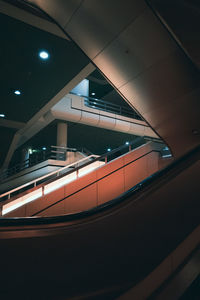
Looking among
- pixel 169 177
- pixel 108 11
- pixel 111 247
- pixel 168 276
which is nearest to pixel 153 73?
pixel 108 11

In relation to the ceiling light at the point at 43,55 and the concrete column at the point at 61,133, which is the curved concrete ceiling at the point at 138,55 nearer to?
the ceiling light at the point at 43,55

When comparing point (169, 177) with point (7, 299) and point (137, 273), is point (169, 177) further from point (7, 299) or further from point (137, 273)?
point (7, 299)

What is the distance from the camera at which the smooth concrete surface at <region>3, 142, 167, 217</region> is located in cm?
768

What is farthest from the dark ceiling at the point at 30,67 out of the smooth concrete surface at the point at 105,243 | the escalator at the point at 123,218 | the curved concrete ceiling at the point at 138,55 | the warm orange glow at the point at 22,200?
the smooth concrete surface at the point at 105,243

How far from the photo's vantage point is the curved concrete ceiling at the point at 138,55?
4.43 meters

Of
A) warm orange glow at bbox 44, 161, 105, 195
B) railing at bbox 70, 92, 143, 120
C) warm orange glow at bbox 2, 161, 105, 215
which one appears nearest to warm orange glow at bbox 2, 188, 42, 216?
warm orange glow at bbox 2, 161, 105, 215

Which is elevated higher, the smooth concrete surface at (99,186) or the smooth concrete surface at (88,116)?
the smooth concrete surface at (88,116)

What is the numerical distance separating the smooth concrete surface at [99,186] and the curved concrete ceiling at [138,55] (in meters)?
2.15

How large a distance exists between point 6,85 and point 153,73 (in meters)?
6.75

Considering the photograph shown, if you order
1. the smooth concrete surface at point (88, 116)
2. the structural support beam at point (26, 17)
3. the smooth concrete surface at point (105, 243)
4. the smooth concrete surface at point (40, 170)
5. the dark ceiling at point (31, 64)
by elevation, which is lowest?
the smooth concrete surface at point (105, 243)

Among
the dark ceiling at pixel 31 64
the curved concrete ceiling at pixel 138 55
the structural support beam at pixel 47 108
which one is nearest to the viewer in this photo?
the curved concrete ceiling at pixel 138 55

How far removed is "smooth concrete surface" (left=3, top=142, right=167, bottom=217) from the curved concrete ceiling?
2148mm

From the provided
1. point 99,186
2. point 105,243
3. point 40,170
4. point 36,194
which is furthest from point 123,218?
point 40,170

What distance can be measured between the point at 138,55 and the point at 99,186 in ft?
14.3
